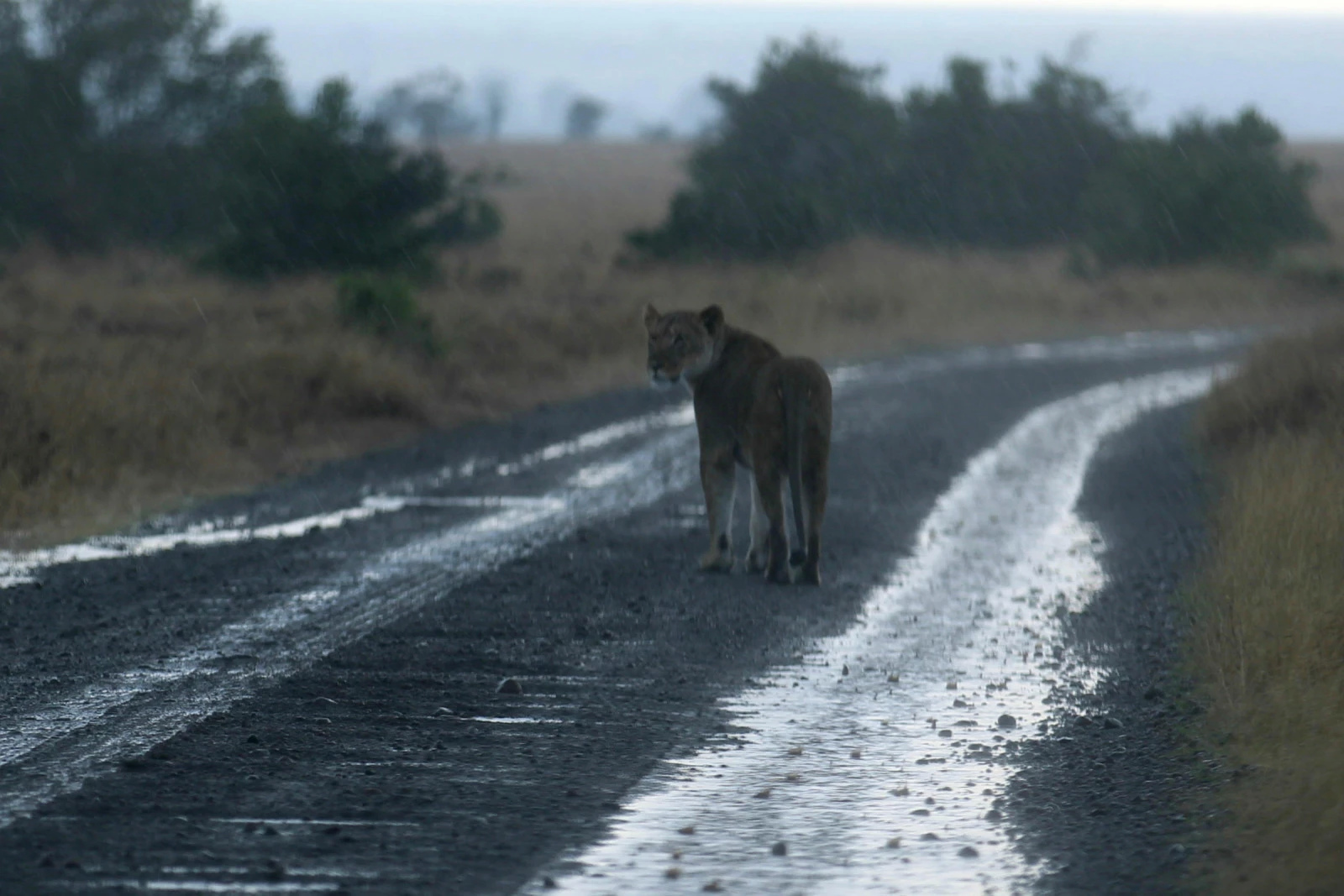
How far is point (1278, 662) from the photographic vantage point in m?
7.41

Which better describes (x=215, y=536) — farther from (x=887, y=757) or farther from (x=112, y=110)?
(x=112, y=110)

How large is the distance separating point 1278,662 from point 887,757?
1825mm

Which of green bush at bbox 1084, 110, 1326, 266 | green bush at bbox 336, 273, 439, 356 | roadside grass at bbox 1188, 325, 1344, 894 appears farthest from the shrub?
roadside grass at bbox 1188, 325, 1344, 894

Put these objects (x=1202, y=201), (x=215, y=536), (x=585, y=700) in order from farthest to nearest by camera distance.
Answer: (x=1202, y=201), (x=215, y=536), (x=585, y=700)

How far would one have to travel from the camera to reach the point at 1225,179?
4984cm

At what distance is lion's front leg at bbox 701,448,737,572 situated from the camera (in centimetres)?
1023

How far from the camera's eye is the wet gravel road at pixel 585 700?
531 cm

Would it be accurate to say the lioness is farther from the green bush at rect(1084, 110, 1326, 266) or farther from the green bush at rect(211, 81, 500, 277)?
the green bush at rect(1084, 110, 1326, 266)

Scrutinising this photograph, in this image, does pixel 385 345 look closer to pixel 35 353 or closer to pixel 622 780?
pixel 35 353

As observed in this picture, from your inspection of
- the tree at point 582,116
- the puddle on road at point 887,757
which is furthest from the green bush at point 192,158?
the tree at point 582,116

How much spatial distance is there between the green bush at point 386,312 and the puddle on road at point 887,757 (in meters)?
12.9

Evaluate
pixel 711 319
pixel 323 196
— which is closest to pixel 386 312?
pixel 323 196

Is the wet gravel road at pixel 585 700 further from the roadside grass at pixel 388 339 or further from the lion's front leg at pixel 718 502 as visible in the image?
the roadside grass at pixel 388 339

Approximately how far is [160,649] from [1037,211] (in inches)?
2027
